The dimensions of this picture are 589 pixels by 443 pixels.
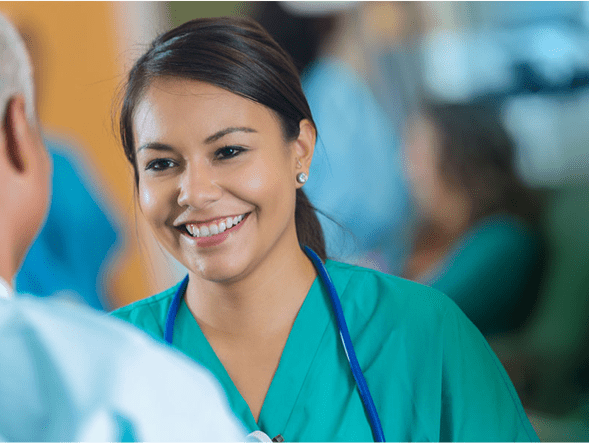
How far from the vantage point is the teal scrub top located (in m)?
0.62

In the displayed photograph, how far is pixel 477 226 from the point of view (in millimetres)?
833

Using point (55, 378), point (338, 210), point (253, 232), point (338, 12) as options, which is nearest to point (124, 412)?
point (55, 378)

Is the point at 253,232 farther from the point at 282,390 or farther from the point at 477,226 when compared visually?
the point at 477,226

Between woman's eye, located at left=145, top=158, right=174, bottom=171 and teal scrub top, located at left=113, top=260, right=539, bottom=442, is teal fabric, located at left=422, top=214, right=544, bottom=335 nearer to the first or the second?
teal scrub top, located at left=113, top=260, right=539, bottom=442

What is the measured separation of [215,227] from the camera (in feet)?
2.04

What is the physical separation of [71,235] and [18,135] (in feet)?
0.53

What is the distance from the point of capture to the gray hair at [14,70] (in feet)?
2.47

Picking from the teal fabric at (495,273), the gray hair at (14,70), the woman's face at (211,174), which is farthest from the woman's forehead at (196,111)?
the teal fabric at (495,273)

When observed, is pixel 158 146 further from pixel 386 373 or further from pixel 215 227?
pixel 386 373

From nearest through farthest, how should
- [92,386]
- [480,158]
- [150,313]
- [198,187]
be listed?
[92,386]
[198,187]
[150,313]
[480,158]

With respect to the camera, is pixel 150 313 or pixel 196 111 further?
pixel 150 313

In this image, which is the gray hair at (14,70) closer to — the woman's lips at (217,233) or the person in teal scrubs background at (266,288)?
the person in teal scrubs background at (266,288)

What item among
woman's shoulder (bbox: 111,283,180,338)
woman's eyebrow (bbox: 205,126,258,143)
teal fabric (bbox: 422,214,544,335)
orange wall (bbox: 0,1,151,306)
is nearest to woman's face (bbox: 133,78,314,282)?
woman's eyebrow (bbox: 205,126,258,143)

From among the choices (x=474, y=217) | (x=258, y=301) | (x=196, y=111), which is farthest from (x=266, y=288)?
(x=474, y=217)
